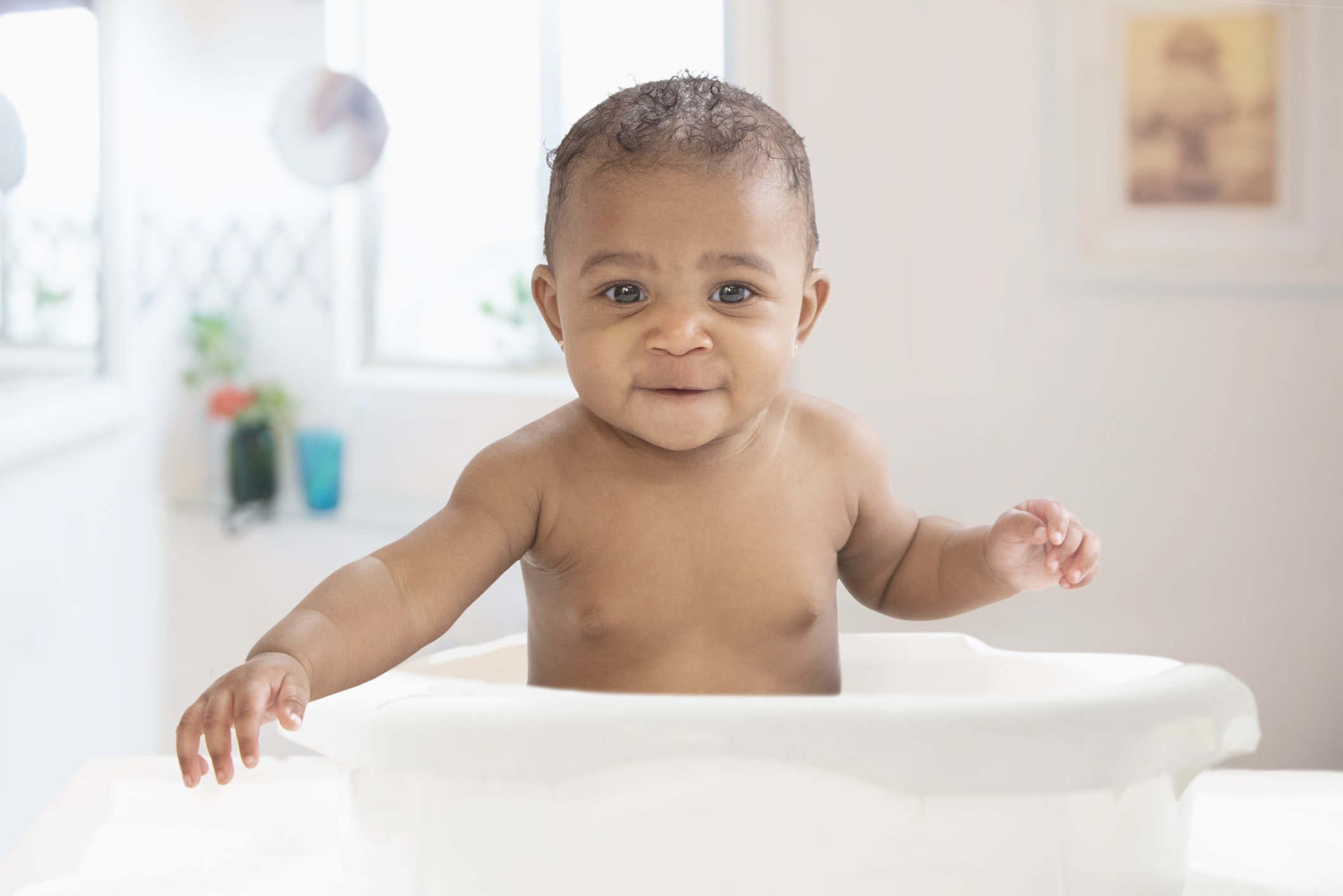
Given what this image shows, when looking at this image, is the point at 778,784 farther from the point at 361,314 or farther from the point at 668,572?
the point at 361,314

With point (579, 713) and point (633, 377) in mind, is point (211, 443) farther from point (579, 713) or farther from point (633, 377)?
point (579, 713)

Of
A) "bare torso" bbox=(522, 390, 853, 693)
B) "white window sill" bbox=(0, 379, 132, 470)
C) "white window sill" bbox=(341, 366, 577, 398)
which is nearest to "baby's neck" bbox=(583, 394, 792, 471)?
"bare torso" bbox=(522, 390, 853, 693)

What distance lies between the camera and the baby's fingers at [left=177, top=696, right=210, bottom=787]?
387mm

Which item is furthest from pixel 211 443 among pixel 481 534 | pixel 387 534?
pixel 481 534

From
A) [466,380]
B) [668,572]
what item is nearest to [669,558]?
[668,572]

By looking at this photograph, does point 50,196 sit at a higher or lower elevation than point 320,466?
higher

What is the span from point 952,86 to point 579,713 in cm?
56

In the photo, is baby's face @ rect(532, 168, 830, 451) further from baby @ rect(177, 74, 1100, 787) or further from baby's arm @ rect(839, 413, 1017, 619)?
baby's arm @ rect(839, 413, 1017, 619)

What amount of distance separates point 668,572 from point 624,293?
15cm

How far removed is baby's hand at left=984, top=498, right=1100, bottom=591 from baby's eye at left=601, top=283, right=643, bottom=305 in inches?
8.8

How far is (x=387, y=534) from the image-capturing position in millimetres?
1222

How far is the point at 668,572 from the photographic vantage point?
0.60 m

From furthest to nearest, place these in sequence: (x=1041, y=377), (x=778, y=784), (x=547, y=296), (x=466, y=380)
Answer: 1. (x=466, y=380)
2. (x=1041, y=377)
3. (x=547, y=296)
4. (x=778, y=784)

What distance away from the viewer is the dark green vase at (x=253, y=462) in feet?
4.44
